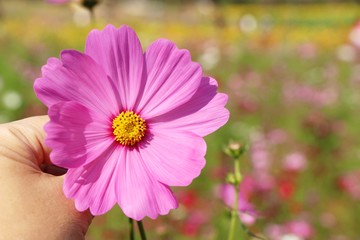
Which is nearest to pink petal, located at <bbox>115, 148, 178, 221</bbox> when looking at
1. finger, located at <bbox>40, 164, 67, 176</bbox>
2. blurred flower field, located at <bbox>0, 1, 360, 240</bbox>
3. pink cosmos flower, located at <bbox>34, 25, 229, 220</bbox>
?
pink cosmos flower, located at <bbox>34, 25, 229, 220</bbox>

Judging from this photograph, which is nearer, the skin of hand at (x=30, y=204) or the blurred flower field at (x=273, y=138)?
the skin of hand at (x=30, y=204)

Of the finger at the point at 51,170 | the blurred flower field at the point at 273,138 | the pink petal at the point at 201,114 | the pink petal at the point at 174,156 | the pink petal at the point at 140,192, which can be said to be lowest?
the blurred flower field at the point at 273,138

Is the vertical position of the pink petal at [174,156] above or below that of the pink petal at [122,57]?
below

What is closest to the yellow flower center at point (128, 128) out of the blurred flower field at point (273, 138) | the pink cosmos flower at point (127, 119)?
the pink cosmos flower at point (127, 119)

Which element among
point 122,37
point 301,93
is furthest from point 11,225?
point 301,93

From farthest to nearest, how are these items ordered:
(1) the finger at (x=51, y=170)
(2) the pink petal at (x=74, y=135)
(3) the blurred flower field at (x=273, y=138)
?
(3) the blurred flower field at (x=273, y=138)
(1) the finger at (x=51, y=170)
(2) the pink petal at (x=74, y=135)

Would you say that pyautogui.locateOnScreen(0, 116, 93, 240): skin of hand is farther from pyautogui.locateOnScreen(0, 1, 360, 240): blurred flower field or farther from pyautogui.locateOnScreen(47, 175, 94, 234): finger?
pyautogui.locateOnScreen(0, 1, 360, 240): blurred flower field

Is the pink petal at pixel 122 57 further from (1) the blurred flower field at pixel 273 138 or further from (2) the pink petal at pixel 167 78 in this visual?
(1) the blurred flower field at pixel 273 138
